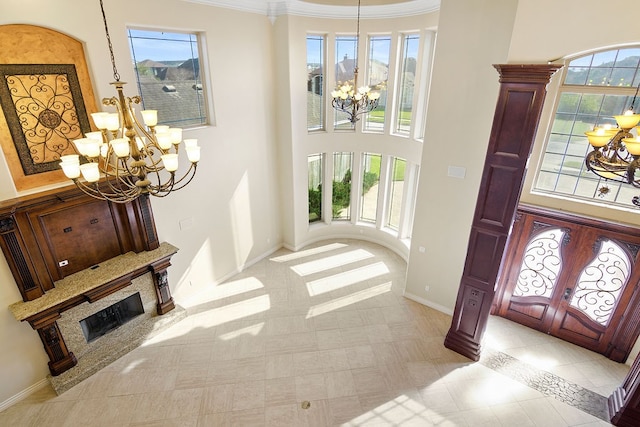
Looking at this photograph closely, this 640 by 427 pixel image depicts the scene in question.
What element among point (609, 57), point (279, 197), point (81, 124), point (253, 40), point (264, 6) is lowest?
point (279, 197)

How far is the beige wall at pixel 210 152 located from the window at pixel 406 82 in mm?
2594

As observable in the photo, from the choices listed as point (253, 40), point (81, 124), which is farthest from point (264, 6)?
point (81, 124)

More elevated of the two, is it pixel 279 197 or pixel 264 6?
pixel 264 6

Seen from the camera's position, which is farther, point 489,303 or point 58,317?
point 489,303

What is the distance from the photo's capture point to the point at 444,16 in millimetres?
4633

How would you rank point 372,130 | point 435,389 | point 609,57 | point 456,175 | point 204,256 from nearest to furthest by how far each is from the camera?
point 609,57, point 435,389, point 456,175, point 204,256, point 372,130

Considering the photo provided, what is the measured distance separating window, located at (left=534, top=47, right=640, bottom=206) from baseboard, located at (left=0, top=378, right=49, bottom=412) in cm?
739

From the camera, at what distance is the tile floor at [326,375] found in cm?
420

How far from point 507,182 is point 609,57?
75.5 inches

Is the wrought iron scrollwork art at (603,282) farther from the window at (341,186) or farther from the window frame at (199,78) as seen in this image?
the window frame at (199,78)

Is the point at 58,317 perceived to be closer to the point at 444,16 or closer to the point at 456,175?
the point at 456,175

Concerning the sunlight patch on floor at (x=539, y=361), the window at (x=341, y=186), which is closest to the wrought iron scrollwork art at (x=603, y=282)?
the sunlight patch on floor at (x=539, y=361)

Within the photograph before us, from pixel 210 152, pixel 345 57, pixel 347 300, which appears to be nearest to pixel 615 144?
pixel 347 300

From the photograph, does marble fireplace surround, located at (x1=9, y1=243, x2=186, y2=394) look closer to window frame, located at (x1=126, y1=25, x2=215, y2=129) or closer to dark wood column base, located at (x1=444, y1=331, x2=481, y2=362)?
window frame, located at (x1=126, y1=25, x2=215, y2=129)
